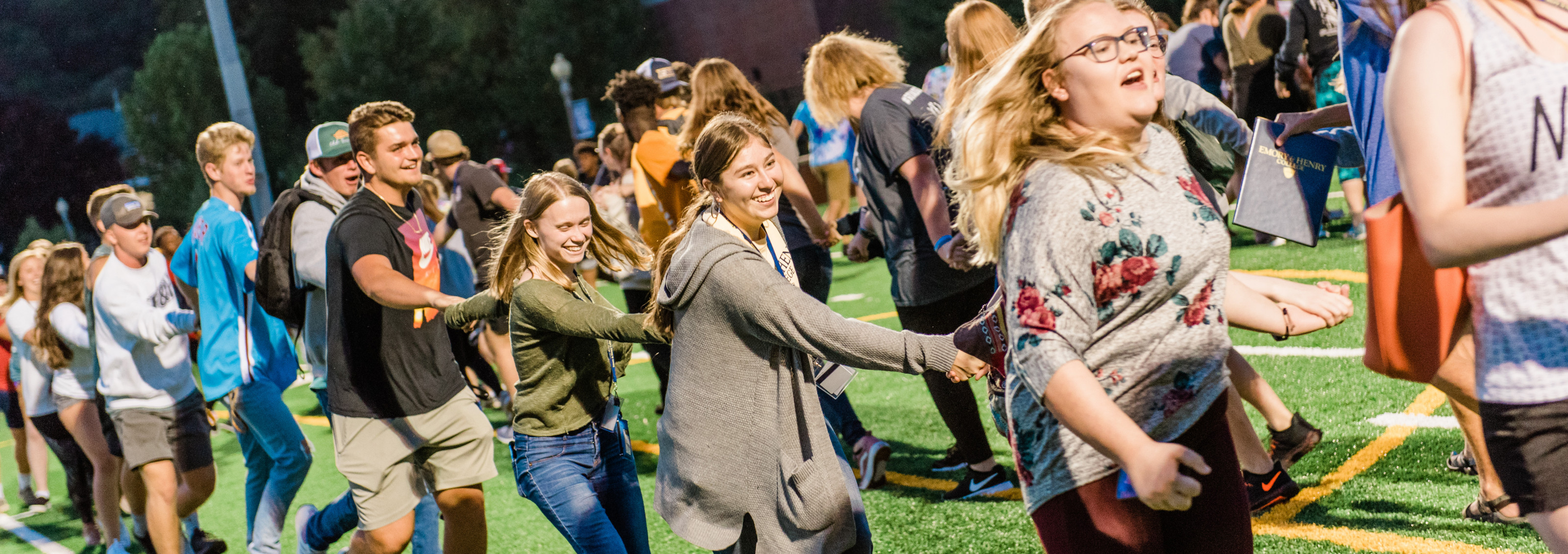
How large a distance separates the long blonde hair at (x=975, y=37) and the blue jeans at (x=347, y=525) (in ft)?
7.92

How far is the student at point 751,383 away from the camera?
2609 millimetres

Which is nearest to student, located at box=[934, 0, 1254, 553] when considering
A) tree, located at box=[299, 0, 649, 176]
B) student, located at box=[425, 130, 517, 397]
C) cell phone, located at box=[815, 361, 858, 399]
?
cell phone, located at box=[815, 361, 858, 399]

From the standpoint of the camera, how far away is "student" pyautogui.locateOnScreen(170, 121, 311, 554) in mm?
5090

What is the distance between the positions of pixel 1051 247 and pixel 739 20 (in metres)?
40.5

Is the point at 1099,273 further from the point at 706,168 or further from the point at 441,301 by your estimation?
the point at 441,301

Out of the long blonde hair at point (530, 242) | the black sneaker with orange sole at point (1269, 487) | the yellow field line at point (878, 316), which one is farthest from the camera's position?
the yellow field line at point (878, 316)

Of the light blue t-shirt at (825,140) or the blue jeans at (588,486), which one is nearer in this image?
the blue jeans at (588,486)

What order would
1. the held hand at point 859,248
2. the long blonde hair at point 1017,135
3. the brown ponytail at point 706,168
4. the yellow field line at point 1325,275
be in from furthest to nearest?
the yellow field line at point 1325,275
the held hand at point 859,248
the brown ponytail at point 706,168
the long blonde hair at point 1017,135

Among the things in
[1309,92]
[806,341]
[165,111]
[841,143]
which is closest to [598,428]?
[806,341]

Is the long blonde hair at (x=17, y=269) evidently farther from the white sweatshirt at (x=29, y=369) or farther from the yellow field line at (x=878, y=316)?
the yellow field line at (x=878, y=316)

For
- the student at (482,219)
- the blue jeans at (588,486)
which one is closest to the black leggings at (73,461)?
the student at (482,219)

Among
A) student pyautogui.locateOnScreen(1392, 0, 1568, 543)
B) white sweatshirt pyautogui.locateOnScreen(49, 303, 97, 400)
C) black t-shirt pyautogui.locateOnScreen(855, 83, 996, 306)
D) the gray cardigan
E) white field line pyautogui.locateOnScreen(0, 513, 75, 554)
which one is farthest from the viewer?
white field line pyautogui.locateOnScreen(0, 513, 75, 554)

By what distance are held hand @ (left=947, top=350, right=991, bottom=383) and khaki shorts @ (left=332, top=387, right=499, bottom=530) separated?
7.27ft

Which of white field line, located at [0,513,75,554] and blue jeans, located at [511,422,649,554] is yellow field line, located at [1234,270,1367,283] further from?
white field line, located at [0,513,75,554]
